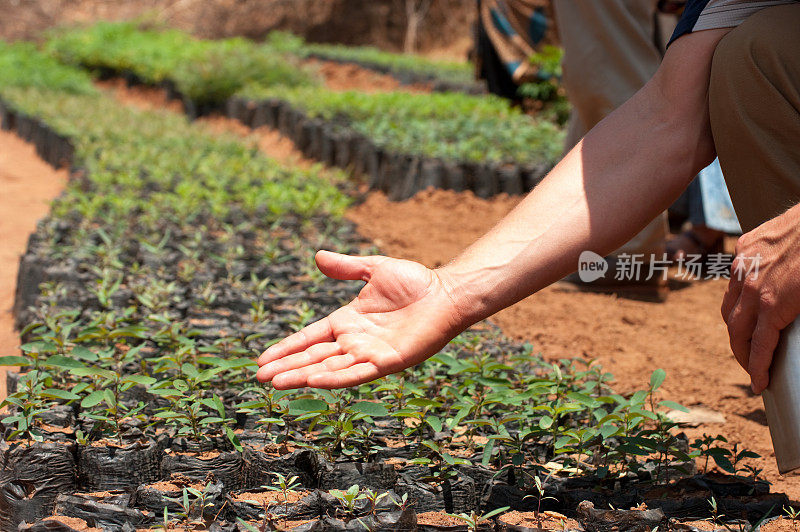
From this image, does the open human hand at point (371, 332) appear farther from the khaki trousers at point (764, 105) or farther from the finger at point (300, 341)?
the khaki trousers at point (764, 105)

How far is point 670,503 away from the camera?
1846 mm

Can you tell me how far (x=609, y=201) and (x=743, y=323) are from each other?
405mm

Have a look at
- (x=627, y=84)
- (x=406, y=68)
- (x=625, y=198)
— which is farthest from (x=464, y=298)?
(x=406, y=68)

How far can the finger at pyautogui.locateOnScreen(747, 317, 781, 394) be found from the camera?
1.66m

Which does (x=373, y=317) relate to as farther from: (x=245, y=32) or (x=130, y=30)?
(x=245, y=32)

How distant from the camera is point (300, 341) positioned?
1.87 metres

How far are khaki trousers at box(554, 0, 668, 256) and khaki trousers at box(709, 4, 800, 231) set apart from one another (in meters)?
1.70

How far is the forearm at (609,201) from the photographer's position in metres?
1.87

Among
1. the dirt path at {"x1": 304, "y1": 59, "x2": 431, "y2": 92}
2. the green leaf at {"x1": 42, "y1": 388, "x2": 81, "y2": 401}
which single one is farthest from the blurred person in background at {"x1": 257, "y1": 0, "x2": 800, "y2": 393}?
the dirt path at {"x1": 304, "y1": 59, "x2": 431, "y2": 92}

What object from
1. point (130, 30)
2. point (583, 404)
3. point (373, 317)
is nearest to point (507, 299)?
point (373, 317)

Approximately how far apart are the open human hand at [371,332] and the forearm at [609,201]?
0.22 feet

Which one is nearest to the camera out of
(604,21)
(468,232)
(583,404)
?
(583,404)

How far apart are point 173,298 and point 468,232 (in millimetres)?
2139

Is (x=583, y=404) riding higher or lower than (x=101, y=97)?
lower
